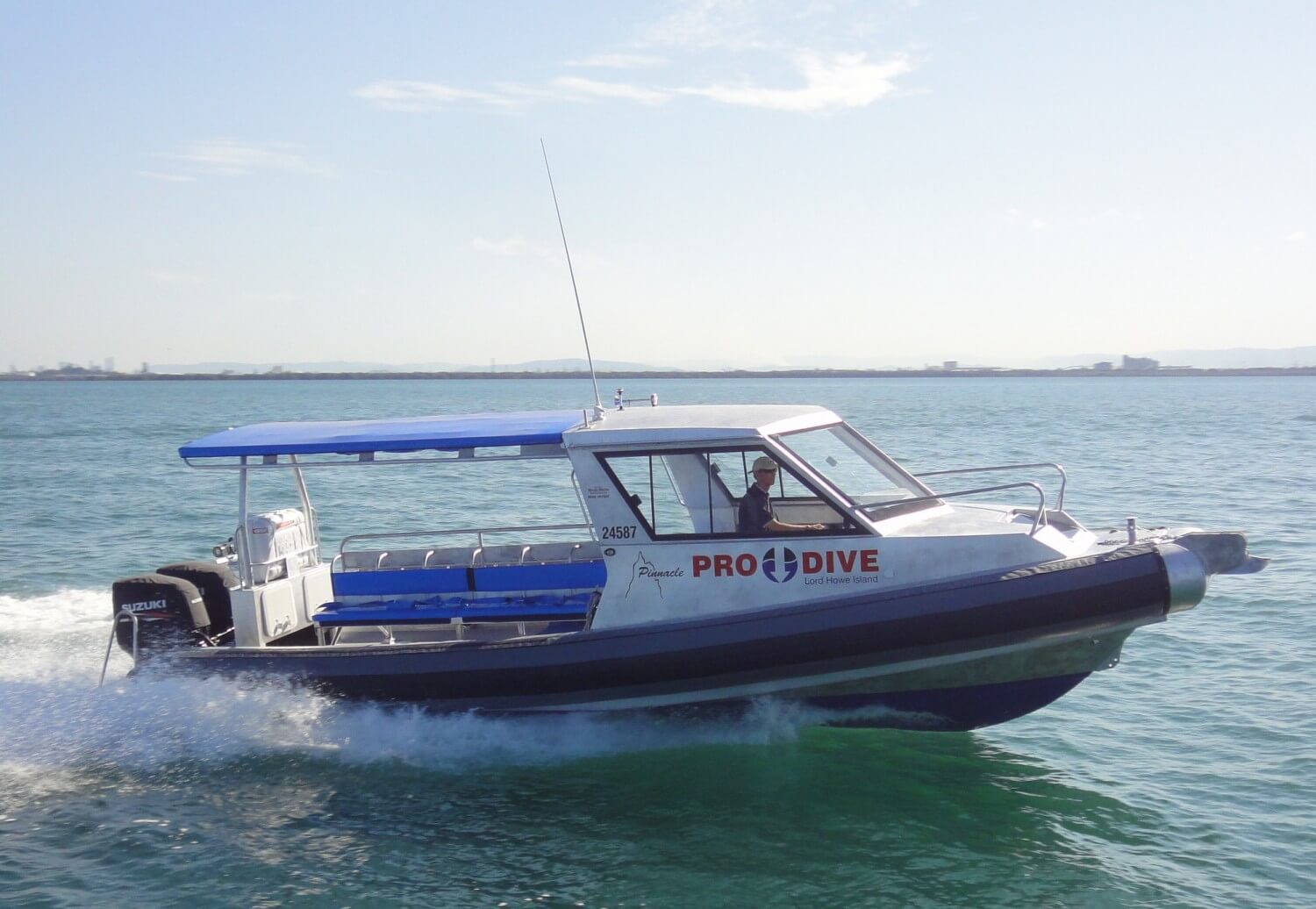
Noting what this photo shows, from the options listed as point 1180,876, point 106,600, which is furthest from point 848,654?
point 106,600

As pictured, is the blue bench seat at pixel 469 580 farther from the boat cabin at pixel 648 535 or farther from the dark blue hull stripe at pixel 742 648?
the dark blue hull stripe at pixel 742 648

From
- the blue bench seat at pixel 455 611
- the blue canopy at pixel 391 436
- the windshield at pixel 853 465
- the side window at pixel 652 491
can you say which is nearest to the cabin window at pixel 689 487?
the side window at pixel 652 491

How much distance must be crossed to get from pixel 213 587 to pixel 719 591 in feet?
12.8

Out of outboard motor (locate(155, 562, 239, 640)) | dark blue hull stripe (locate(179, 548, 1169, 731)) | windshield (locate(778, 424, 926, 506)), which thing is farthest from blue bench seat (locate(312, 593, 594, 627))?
windshield (locate(778, 424, 926, 506))

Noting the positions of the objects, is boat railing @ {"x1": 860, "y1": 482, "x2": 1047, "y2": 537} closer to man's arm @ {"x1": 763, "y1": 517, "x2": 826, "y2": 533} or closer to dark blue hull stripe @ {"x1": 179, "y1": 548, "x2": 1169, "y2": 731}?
man's arm @ {"x1": 763, "y1": 517, "x2": 826, "y2": 533}

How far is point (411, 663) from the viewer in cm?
740

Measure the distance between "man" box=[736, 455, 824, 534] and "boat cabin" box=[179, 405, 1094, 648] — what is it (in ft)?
0.08

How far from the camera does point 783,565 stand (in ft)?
23.1

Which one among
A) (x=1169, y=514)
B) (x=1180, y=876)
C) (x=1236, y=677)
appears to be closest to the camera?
(x=1180, y=876)

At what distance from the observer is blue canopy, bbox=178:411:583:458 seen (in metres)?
7.27

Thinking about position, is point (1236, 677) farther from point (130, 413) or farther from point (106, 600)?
point (130, 413)

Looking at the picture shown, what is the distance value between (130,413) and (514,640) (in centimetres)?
6486

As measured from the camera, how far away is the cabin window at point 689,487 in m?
7.17

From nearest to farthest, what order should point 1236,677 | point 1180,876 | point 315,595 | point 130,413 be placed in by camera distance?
point 1180,876, point 315,595, point 1236,677, point 130,413
